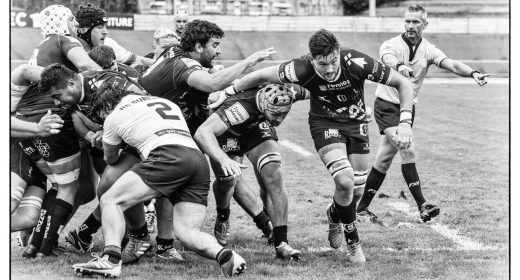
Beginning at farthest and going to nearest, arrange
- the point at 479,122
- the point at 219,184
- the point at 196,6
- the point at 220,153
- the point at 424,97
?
1. the point at 196,6
2. the point at 424,97
3. the point at 479,122
4. the point at 219,184
5. the point at 220,153

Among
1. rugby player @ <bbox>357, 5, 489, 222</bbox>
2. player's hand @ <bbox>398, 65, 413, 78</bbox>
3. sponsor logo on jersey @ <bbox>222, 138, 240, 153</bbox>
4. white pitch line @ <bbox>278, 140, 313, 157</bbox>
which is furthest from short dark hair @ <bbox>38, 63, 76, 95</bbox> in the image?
white pitch line @ <bbox>278, 140, 313, 157</bbox>

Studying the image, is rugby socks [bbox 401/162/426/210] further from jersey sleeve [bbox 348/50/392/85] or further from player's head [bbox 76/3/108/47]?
player's head [bbox 76/3/108/47]

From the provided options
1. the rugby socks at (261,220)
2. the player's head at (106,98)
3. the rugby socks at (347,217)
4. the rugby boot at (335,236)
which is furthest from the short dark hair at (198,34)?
the rugby boot at (335,236)

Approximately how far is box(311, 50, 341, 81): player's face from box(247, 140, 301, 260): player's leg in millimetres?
909

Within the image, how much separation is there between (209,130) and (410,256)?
2101 mm

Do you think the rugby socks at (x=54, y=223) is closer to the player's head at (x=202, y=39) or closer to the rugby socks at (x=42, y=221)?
the rugby socks at (x=42, y=221)

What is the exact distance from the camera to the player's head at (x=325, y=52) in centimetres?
745

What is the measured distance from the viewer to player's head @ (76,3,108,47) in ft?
29.4

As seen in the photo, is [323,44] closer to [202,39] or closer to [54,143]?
[202,39]

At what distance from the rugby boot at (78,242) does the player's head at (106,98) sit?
132 centimetres

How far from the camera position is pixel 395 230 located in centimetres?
887

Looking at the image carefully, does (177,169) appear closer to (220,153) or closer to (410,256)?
(220,153)

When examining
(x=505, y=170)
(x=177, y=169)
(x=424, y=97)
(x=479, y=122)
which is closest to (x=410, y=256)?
(x=177, y=169)

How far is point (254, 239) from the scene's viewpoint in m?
8.59
